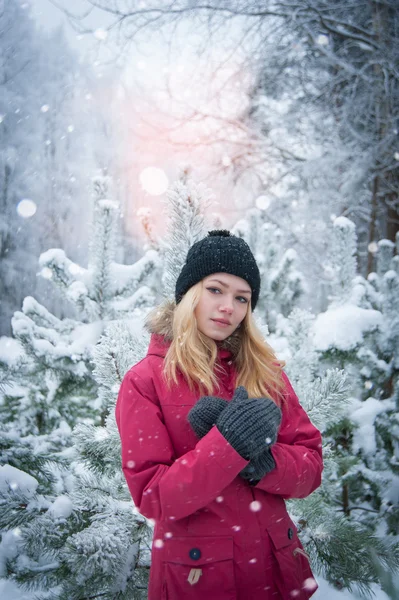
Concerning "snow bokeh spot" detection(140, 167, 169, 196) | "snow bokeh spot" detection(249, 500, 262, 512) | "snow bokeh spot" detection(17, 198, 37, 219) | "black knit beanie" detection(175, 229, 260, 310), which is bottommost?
"snow bokeh spot" detection(249, 500, 262, 512)

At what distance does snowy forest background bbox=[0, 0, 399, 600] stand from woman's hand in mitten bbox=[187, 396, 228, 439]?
395 mm

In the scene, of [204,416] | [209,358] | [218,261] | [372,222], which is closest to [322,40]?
[372,222]

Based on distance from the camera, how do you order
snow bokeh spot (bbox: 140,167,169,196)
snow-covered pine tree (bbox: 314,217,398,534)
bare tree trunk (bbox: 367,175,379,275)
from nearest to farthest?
snow-covered pine tree (bbox: 314,217,398,534) → bare tree trunk (bbox: 367,175,379,275) → snow bokeh spot (bbox: 140,167,169,196)

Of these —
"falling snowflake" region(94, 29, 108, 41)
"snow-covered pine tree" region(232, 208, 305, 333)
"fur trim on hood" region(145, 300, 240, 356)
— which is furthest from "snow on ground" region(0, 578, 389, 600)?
"falling snowflake" region(94, 29, 108, 41)

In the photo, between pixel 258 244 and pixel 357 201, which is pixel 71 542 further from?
pixel 357 201

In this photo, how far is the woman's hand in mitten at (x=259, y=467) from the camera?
1.08 meters

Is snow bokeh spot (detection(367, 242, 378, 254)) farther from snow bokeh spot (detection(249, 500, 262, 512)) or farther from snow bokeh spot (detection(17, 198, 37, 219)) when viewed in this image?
snow bokeh spot (detection(17, 198, 37, 219))

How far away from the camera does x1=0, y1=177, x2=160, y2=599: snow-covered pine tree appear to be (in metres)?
1.18

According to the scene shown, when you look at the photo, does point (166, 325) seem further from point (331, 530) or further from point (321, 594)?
point (321, 594)

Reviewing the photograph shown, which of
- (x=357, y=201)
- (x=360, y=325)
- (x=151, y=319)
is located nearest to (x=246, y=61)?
(x=357, y=201)

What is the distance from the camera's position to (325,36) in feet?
16.4

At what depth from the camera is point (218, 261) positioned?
135 cm

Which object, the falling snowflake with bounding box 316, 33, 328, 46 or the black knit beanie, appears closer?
the black knit beanie

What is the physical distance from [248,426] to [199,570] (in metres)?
0.43
